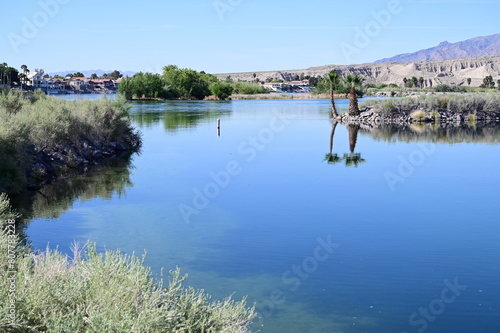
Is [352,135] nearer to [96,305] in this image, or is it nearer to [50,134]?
[50,134]

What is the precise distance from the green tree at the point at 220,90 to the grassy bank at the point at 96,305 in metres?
105

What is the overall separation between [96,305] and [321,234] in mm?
8822

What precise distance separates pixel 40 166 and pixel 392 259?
14837 millimetres

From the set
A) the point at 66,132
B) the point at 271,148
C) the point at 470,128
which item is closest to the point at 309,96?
the point at 470,128

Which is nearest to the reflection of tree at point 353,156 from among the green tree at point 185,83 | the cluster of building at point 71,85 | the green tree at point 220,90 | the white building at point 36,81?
the green tree at point 185,83

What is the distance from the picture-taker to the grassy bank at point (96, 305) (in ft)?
17.0

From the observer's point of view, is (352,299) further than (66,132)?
No

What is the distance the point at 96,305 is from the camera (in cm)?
548

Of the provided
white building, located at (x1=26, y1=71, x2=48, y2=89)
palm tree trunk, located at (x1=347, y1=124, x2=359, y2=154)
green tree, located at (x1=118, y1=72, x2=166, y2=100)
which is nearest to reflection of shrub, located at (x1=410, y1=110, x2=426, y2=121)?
palm tree trunk, located at (x1=347, y1=124, x2=359, y2=154)

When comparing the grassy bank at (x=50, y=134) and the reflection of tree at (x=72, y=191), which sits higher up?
the grassy bank at (x=50, y=134)

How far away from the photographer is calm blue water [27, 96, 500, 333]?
369 inches

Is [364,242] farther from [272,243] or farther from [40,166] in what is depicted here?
[40,166]

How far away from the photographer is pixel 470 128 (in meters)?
46.2

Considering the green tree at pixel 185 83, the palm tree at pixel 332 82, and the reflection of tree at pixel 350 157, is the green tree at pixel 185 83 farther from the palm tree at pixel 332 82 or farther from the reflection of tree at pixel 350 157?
the reflection of tree at pixel 350 157
